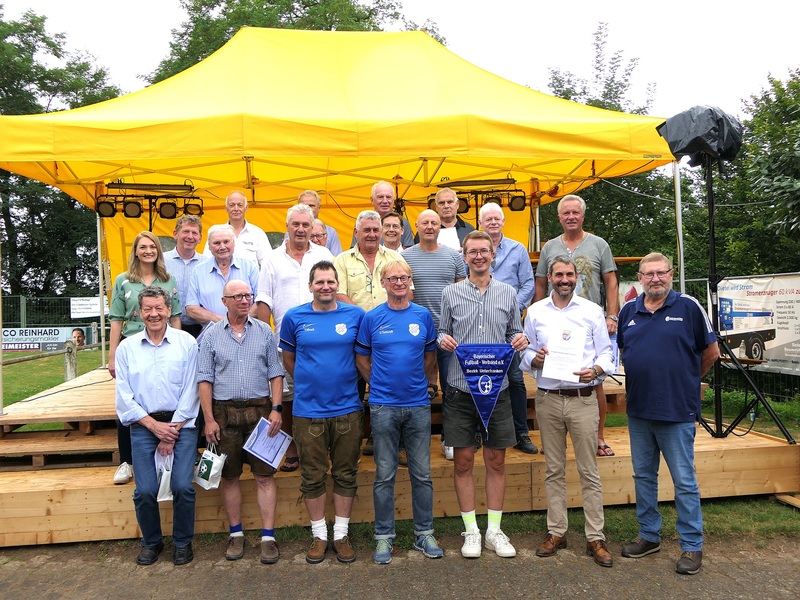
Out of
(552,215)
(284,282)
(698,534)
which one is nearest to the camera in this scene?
(698,534)

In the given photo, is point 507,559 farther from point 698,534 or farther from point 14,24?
point 14,24

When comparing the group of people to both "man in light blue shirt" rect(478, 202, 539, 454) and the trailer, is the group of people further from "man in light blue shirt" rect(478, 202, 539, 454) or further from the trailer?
the trailer

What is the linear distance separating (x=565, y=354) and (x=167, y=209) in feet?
22.9

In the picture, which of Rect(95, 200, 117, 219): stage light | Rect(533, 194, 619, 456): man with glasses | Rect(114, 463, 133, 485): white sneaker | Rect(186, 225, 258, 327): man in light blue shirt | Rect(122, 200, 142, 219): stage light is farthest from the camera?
Rect(122, 200, 142, 219): stage light

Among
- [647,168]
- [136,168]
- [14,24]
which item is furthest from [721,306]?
[14,24]

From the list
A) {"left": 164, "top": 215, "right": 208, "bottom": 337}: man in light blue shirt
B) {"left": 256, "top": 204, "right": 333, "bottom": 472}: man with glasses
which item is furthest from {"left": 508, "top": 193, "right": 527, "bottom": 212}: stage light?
{"left": 164, "top": 215, "right": 208, "bottom": 337}: man in light blue shirt

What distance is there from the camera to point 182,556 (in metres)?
3.99

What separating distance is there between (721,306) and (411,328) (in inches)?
337

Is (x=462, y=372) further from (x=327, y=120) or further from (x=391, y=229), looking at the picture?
(x=327, y=120)

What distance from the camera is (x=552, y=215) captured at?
56.4ft

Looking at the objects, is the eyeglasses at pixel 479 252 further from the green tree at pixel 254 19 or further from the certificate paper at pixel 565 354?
the green tree at pixel 254 19

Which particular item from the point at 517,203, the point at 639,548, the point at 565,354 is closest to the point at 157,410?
the point at 565,354

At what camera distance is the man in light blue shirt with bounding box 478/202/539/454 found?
4832mm

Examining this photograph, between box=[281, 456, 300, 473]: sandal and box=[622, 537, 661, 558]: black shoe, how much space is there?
2354 millimetres
